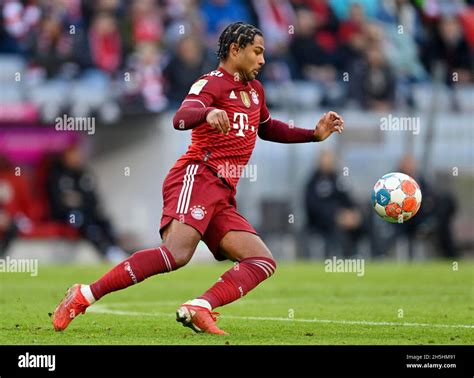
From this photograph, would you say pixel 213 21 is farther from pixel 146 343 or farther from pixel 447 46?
pixel 146 343

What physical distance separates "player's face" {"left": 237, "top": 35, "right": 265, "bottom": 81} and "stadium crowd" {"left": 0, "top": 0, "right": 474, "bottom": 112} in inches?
433

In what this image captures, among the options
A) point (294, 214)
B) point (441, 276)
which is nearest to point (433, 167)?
point (294, 214)

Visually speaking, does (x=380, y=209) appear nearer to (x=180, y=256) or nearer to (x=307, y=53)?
(x=180, y=256)

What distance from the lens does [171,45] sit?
2055 cm

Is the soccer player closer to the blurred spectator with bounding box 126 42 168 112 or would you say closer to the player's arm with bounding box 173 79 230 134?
the player's arm with bounding box 173 79 230 134

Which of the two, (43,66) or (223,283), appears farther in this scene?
(43,66)

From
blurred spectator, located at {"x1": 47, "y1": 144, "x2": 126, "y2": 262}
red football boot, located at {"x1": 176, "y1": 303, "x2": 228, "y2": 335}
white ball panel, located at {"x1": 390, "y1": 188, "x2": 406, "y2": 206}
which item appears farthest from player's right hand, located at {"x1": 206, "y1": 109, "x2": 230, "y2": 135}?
blurred spectator, located at {"x1": 47, "y1": 144, "x2": 126, "y2": 262}

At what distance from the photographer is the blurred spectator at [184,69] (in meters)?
19.7

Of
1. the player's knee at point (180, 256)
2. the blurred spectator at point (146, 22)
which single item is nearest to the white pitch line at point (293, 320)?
the player's knee at point (180, 256)

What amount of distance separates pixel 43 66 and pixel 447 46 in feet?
23.5

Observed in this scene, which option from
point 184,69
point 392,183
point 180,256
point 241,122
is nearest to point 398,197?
point 392,183

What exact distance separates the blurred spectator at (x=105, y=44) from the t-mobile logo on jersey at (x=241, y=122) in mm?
11723

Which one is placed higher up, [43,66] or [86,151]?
[43,66]

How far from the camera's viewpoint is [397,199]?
30.7ft
